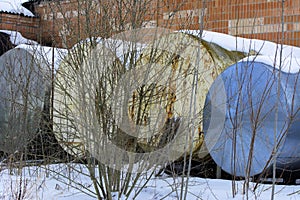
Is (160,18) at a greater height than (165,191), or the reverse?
(160,18)

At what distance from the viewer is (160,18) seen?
6.20 metres

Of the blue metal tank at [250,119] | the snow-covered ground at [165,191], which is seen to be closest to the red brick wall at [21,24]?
the snow-covered ground at [165,191]

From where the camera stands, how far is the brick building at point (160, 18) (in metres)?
5.27

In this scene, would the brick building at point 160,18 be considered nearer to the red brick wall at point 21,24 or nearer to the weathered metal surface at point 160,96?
the red brick wall at point 21,24

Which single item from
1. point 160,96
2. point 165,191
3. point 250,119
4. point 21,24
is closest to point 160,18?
point 160,96

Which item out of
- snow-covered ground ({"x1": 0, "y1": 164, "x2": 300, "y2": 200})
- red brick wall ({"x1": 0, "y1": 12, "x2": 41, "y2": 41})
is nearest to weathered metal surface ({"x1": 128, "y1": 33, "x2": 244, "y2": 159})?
snow-covered ground ({"x1": 0, "y1": 164, "x2": 300, "y2": 200})

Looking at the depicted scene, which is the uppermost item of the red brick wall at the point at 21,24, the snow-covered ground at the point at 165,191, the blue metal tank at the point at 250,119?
the red brick wall at the point at 21,24

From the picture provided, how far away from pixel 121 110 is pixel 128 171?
23.7 inches

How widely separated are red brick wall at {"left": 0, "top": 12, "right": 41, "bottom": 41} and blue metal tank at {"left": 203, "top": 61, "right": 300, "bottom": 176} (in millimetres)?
9762

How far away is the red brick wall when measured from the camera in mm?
15305

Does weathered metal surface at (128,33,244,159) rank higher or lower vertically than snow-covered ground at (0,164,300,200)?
higher

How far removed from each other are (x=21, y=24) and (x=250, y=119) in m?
11.4

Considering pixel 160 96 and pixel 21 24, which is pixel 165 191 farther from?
pixel 21 24

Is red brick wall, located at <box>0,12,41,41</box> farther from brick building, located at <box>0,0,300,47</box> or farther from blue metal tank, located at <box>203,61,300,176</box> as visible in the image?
blue metal tank, located at <box>203,61,300,176</box>
